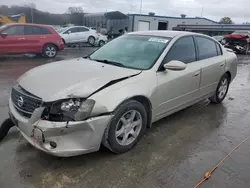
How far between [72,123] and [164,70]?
64.5 inches

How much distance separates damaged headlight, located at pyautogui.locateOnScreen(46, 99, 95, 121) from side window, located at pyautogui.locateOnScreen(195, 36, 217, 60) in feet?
8.55

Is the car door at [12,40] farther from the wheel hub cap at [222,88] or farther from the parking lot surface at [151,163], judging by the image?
the wheel hub cap at [222,88]

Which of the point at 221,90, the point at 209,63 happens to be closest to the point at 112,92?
the point at 209,63

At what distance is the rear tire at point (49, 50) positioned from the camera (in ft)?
35.3

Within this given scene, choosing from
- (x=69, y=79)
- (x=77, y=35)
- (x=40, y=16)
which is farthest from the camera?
(x=40, y=16)

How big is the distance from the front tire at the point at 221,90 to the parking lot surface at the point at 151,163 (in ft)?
3.56

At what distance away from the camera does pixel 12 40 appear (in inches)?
383

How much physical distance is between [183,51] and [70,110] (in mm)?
2275

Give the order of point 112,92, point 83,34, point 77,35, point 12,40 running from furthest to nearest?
1. point 83,34
2. point 77,35
3. point 12,40
4. point 112,92

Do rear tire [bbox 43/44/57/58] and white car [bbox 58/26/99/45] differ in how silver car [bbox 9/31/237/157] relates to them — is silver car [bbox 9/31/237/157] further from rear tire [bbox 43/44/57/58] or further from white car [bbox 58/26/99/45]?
white car [bbox 58/26/99/45]

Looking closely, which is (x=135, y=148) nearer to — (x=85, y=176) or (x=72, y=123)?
(x=85, y=176)

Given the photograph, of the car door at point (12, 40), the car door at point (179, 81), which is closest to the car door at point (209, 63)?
the car door at point (179, 81)

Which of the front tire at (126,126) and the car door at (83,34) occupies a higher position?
the car door at (83,34)

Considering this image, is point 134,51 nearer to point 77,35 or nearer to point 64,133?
point 64,133
